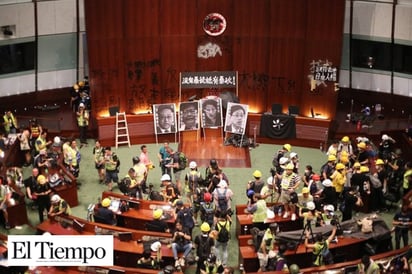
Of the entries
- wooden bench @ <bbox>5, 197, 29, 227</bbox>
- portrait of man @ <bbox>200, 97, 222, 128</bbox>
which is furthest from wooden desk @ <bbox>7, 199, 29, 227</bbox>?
portrait of man @ <bbox>200, 97, 222, 128</bbox>

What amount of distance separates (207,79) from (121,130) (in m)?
3.35

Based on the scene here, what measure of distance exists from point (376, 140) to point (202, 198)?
27.7 ft

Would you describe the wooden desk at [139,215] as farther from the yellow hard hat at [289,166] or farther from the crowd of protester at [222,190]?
the yellow hard hat at [289,166]

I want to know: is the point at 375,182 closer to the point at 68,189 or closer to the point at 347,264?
the point at 347,264

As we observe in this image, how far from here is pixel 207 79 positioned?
78.3ft

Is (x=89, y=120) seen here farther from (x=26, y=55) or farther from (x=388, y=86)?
(x=388, y=86)

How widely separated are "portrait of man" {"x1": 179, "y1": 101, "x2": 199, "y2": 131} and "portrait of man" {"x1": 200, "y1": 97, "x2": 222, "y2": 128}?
0.78 ft

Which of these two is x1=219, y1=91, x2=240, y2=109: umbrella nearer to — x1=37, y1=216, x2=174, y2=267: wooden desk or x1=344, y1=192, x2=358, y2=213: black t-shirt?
x1=344, y1=192, x2=358, y2=213: black t-shirt

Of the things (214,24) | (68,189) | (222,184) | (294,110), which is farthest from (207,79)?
(222,184)

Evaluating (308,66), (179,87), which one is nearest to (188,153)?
(179,87)

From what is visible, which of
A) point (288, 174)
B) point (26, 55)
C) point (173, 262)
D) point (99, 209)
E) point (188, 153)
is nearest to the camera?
point (173, 262)

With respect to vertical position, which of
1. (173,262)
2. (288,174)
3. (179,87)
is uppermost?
(179,87)

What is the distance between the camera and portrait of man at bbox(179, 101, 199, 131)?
23.5m

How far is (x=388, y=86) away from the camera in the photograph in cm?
2577
